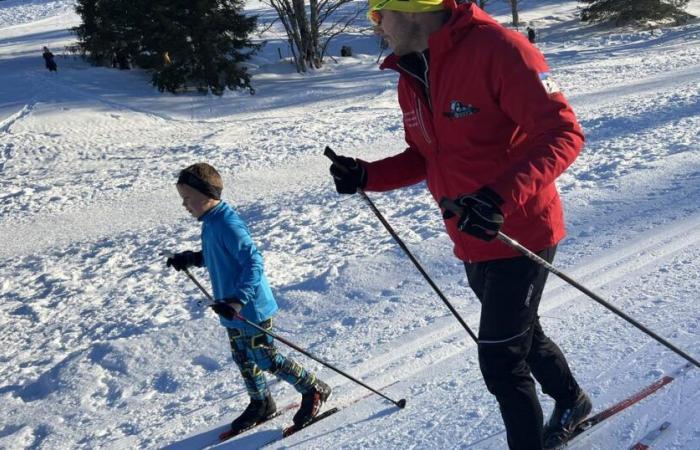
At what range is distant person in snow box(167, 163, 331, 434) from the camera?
3598mm

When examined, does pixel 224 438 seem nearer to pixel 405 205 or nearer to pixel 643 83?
pixel 405 205

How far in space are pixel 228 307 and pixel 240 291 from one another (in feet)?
0.40

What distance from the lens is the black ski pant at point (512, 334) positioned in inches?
98.0

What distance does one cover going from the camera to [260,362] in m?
3.90

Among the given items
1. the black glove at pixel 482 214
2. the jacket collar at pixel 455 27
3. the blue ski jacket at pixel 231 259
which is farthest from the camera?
the blue ski jacket at pixel 231 259

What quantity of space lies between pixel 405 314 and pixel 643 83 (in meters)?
11.1

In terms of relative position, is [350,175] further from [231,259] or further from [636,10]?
[636,10]

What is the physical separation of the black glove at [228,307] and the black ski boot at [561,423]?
154 cm

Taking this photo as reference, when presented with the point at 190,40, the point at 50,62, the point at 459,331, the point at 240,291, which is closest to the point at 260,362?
the point at 240,291

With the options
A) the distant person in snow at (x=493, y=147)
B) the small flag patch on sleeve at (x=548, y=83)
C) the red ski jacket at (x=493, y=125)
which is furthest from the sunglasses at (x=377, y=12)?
the small flag patch on sleeve at (x=548, y=83)

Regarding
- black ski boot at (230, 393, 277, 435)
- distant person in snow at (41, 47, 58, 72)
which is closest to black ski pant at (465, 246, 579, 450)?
black ski boot at (230, 393, 277, 435)

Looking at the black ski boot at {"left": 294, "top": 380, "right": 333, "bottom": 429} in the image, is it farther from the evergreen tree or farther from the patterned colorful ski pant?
the evergreen tree

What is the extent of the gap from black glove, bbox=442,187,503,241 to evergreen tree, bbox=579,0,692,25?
1180 inches

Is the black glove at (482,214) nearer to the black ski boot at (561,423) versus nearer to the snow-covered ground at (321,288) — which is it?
the black ski boot at (561,423)
